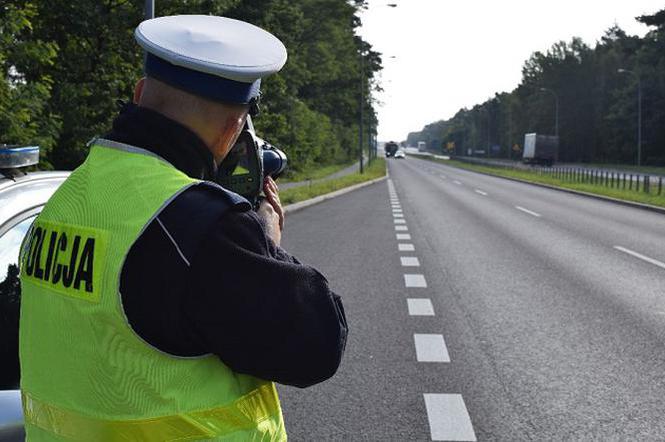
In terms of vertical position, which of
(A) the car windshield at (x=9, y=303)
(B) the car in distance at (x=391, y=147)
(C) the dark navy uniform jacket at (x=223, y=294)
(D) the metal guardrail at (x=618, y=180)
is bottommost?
(B) the car in distance at (x=391, y=147)

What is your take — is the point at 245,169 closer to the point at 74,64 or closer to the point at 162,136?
the point at 162,136

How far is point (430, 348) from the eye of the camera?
20.1ft

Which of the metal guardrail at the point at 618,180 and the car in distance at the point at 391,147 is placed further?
the car in distance at the point at 391,147

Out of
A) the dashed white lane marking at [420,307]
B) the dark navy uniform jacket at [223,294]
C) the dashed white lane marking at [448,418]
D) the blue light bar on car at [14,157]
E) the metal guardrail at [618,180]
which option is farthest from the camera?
the metal guardrail at [618,180]

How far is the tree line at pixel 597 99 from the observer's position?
79.9m

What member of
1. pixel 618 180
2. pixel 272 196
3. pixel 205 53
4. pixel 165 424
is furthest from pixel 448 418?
pixel 618 180

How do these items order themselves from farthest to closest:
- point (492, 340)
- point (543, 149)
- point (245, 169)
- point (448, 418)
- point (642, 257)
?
point (543, 149) < point (642, 257) < point (492, 340) < point (448, 418) < point (245, 169)

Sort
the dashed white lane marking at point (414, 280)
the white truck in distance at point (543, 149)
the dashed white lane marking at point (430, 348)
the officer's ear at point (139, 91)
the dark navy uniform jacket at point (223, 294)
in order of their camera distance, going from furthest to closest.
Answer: the white truck in distance at point (543, 149) → the dashed white lane marking at point (414, 280) → the dashed white lane marking at point (430, 348) → the officer's ear at point (139, 91) → the dark navy uniform jacket at point (223, 294)

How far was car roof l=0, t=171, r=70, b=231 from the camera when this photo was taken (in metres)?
2.63

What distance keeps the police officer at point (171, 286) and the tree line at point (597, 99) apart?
72693 mm

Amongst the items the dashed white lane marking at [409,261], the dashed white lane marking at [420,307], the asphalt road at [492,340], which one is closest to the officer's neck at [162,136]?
the asphalt road at [492,340]

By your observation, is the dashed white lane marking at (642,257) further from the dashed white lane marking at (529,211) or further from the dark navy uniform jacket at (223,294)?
the dark navy uniform jacket at (223,294)

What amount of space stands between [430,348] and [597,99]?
113 metres

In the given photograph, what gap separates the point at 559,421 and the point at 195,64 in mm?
3546
